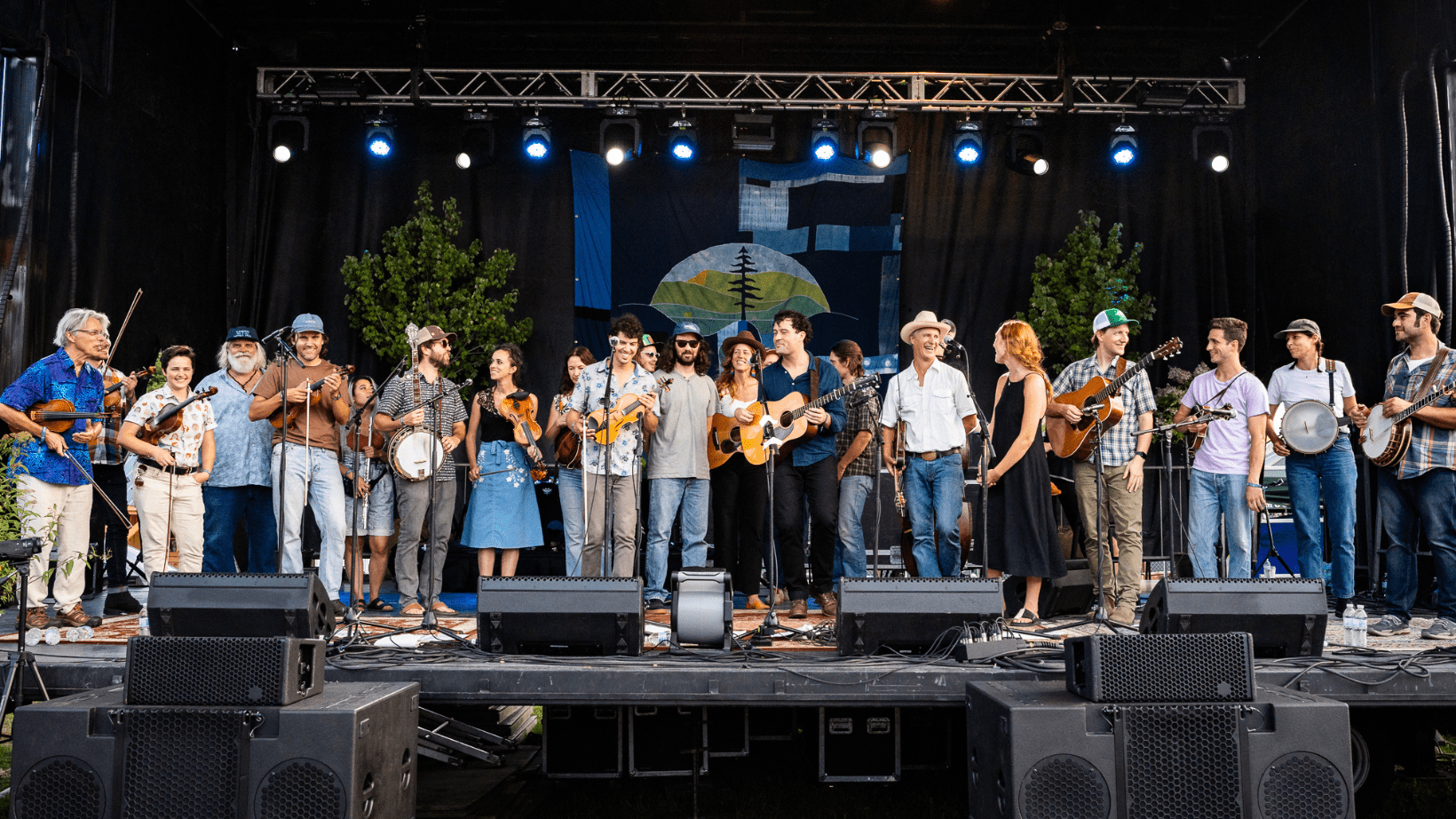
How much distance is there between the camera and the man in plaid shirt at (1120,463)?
5.23 m

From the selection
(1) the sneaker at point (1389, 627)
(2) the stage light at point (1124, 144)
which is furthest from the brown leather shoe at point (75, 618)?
(2) the stage light at point (1124, 144)

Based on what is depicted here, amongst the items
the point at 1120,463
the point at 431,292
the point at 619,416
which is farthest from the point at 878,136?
the point at 1120,463

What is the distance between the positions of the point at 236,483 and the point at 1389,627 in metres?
5.78

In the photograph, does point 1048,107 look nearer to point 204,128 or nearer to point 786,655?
point 786,655

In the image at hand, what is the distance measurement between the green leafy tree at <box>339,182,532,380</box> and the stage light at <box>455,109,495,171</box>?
485mm

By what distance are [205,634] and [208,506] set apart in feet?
6.04

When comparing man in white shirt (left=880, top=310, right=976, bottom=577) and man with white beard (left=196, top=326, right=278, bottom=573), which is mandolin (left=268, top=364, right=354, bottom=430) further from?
man in white shirt (left=880, top=310, right=976, bottom=577)

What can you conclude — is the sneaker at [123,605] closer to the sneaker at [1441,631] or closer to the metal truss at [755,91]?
the metal truss at [755,91]

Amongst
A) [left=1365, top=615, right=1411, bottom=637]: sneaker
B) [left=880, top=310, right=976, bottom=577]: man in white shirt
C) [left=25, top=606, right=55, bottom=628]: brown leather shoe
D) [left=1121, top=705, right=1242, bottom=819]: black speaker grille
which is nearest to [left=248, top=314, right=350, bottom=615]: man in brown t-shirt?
[left=25, top=606, right=55, bottom=628]: brown leather shoe

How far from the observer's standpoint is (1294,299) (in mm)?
9172

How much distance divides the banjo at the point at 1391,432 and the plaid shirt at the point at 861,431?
2557 mm

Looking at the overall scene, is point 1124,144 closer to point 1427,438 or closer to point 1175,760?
point 1427,438

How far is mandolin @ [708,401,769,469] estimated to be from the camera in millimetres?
5914

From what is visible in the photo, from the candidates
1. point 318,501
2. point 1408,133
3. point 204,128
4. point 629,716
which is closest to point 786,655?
point 629,716
